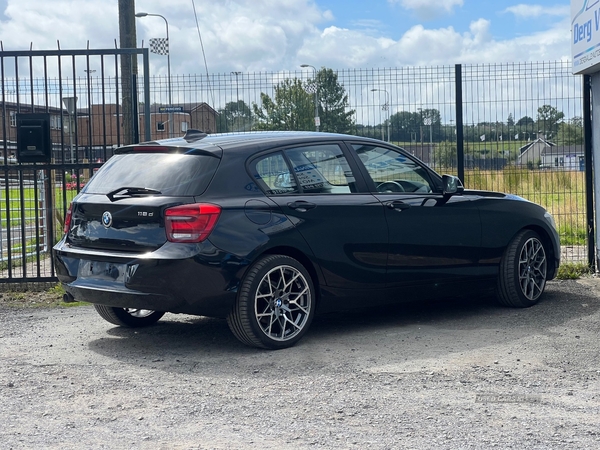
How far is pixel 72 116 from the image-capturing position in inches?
410

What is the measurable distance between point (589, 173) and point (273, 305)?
5811 mm

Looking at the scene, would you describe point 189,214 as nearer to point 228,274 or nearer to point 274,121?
point 228,274

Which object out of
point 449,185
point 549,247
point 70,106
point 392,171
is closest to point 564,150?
point 549,247

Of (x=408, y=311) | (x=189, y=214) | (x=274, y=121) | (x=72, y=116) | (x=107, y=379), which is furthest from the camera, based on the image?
(x=274, y=121)

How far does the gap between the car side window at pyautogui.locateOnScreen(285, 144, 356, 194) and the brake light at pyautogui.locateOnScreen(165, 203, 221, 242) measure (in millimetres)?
953

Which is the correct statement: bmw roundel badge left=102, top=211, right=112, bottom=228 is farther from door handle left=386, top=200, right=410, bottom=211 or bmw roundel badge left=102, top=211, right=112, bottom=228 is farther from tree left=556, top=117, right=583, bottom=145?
tree left=556, top=117, right=583, bottom=145

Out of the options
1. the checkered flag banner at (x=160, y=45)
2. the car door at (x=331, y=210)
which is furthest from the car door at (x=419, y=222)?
the checkered flag banner at (x=160, y=45)

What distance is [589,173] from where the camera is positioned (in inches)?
427

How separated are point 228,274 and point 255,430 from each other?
1836 mm

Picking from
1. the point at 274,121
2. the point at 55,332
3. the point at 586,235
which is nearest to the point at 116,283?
the point at 55,332

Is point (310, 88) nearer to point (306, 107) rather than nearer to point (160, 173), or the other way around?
point (306, 107)

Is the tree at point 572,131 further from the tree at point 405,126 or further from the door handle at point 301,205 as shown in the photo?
the door handle at point 301,205

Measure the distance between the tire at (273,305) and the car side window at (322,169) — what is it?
712mm

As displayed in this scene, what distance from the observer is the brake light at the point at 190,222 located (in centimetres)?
626
